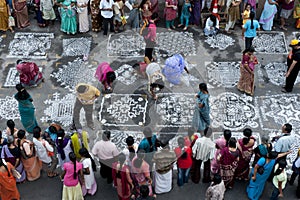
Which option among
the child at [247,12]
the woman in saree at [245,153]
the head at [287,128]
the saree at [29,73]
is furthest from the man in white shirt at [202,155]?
the child at [247,12]

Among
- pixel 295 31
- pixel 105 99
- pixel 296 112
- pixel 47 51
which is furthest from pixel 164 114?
pixel 295 31

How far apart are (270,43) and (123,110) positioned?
15.0 feet

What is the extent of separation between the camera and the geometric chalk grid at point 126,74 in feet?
39.4

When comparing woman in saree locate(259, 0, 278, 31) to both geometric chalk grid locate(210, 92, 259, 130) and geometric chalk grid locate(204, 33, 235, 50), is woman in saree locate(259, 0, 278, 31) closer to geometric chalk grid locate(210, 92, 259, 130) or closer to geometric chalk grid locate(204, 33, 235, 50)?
geometric chalk grid locate(204, 33, 235, 50)

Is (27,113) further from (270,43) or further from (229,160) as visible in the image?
(270,43)

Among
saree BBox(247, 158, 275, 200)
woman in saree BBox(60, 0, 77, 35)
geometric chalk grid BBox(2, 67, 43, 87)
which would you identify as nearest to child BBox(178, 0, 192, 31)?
woman in saree BBox(60, 0, 77, 35)

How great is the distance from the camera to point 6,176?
8570 mm

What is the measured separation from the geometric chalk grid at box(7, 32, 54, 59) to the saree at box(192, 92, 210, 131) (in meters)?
4.68

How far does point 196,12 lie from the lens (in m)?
13.5

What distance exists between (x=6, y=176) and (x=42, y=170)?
116 cm

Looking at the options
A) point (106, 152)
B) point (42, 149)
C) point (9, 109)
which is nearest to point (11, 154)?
point (42, 149)

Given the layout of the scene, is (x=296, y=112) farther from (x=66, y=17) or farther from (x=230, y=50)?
(x=66, y=17)

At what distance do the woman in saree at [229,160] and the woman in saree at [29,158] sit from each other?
11.1 feet

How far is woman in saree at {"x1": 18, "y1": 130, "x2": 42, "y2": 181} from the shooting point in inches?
351
